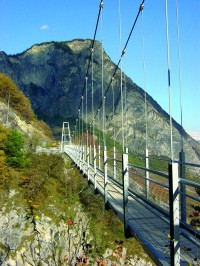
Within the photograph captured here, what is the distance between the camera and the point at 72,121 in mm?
130250

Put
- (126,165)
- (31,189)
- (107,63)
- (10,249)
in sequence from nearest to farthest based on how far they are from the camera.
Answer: (126,165), (10,249), (31,189), (107,63)

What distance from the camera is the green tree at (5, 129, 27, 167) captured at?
3819cm

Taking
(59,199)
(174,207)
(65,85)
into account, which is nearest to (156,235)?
(174,207)

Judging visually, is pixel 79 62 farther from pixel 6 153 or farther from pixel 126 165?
pixel 126 165

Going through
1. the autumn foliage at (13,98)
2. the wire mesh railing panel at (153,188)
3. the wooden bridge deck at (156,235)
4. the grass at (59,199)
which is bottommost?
the grass at (59,199)

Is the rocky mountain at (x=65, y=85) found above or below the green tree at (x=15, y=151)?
above

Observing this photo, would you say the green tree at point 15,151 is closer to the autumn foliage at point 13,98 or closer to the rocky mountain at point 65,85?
the autumn foliage at point 13,98

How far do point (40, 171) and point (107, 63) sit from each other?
110739 millimetres

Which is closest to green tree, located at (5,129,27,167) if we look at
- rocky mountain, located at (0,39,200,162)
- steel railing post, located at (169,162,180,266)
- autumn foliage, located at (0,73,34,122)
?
autumn foliage, located at (0,73,34,122)

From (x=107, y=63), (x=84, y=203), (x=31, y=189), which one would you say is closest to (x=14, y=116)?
(x=31, y=189)

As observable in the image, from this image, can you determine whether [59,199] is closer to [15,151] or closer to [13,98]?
[15,151]

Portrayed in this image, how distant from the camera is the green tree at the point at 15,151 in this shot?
3819 cm

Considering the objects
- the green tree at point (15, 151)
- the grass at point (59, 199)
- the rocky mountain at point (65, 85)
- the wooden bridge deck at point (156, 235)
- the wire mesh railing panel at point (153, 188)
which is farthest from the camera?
the rocky mountain at point (65, 85)

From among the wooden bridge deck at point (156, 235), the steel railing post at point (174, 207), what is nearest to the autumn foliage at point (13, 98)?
the wooden bridge deck at point (156, 235)
